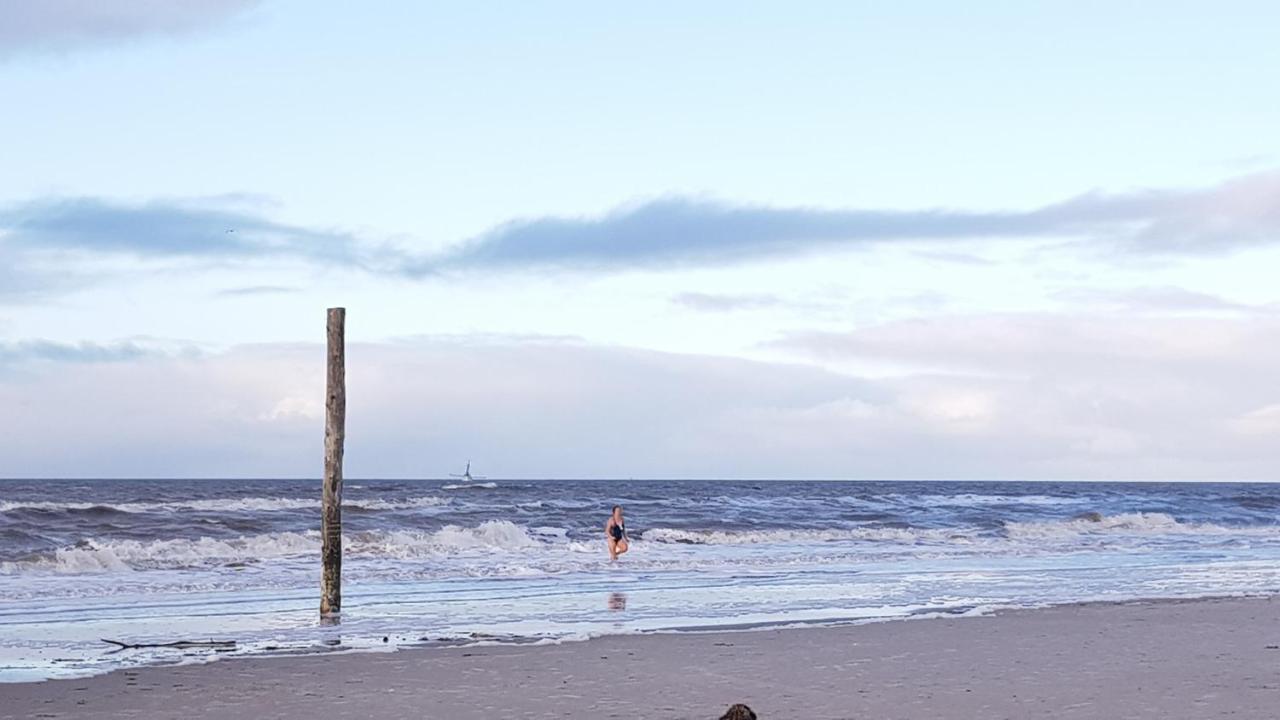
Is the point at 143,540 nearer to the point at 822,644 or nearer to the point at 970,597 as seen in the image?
the point at 970,597

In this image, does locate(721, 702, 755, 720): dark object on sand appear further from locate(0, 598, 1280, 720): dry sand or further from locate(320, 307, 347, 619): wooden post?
locate(320, 307, 347, 619): wooden post

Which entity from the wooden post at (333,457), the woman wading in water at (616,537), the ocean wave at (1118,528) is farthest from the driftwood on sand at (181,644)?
the ocean wave at (1118,528)

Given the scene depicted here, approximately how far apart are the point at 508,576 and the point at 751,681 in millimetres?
11397

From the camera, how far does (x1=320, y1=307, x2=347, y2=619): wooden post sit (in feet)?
46.5

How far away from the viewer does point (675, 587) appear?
61.9ft

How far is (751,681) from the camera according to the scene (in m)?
9.60

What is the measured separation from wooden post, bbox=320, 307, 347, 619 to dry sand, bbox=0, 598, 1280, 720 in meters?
3.51

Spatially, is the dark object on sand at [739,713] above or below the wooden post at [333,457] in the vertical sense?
below

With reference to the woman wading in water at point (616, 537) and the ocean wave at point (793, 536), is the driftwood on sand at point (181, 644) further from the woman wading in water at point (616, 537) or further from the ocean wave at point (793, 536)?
the ocean wave at point (793, 536)

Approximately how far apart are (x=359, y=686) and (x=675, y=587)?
32.1ft

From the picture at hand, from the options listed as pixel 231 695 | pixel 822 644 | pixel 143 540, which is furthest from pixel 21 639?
pixel 143 540

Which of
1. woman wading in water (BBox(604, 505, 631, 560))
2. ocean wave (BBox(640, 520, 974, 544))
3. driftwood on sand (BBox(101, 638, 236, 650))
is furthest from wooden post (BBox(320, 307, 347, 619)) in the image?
ocean wave (BBox(640, 520, 974, 544))

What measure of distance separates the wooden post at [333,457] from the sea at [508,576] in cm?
35

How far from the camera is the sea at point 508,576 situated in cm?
1305
